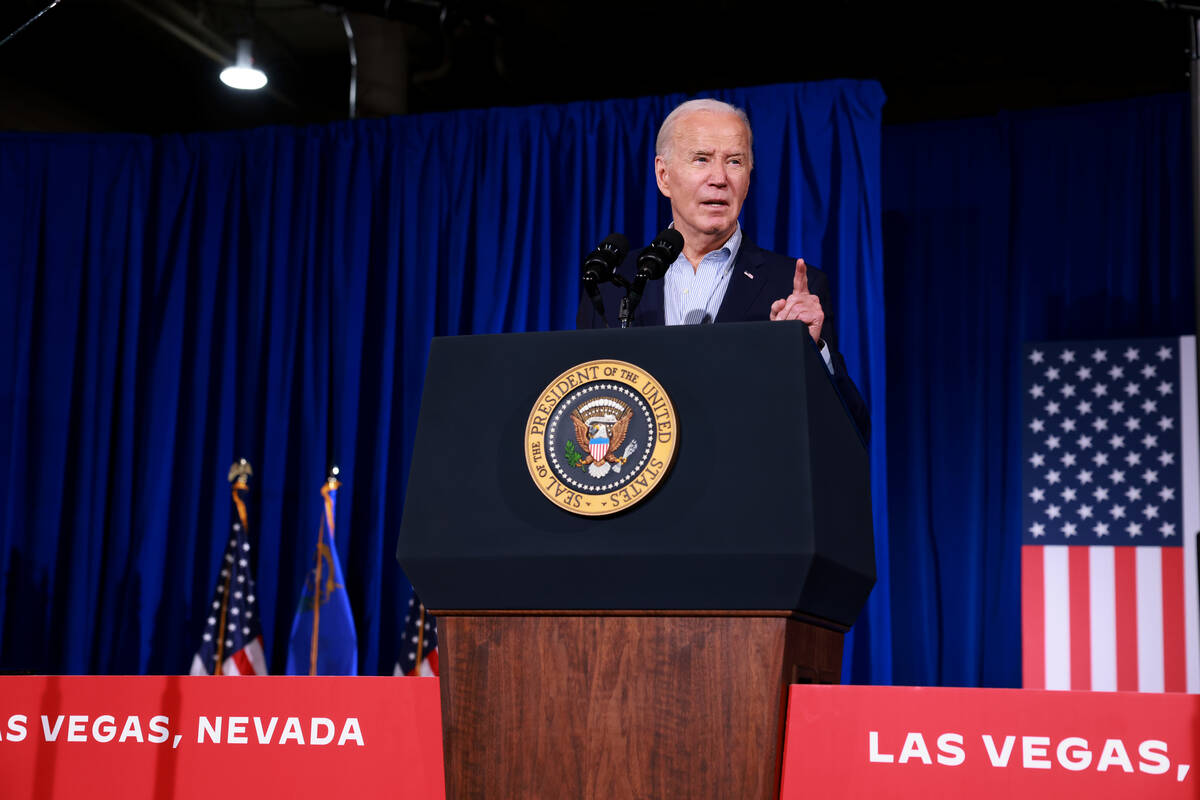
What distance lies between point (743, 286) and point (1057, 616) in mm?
3090

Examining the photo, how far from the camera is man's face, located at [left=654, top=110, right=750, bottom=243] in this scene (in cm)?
251

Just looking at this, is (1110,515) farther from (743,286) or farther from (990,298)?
(743,286)

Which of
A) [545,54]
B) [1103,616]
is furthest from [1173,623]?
[545,54]

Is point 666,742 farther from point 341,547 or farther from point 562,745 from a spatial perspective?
point 341,547

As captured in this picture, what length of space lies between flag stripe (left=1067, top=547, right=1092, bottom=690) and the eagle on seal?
3921mm

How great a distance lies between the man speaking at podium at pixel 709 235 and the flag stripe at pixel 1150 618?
9.51 feet

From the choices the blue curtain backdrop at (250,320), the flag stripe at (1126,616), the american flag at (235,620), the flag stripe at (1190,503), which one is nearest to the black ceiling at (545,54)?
the blue curtain backdrop at (250,320)

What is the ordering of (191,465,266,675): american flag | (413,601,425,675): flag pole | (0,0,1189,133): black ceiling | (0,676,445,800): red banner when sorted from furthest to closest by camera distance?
(0,0,1189,133): black ceiling → (191,465,266,675): american flag → (413,601,425,675): flag pole → (0,676,445,800): red banner

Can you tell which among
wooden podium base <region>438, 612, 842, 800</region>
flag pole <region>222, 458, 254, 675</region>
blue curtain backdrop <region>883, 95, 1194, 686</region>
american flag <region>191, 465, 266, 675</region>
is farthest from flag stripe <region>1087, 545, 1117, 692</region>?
wooden podium base <region>438, 612, 842, 800</region>

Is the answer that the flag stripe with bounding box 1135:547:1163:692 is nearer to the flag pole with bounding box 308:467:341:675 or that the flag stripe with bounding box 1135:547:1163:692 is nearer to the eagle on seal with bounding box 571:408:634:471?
the flag pole with bounding box 308:467:341:675

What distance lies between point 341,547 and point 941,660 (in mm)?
2547

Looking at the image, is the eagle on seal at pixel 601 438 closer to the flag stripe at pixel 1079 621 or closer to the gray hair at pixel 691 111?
the gray hair at pixel 691 111

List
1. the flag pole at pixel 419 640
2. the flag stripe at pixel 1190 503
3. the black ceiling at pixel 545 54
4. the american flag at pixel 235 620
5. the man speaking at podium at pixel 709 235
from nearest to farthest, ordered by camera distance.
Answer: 1. the man speaking at podium at pixel 709 235
2. the flag stripe at pixel 1190 503
3. the flag pole at pixel 419 640
4. the american flag at pixel 235 620
5. the black ceiling at pixel 545 54

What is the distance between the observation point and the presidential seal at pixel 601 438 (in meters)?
1.38
